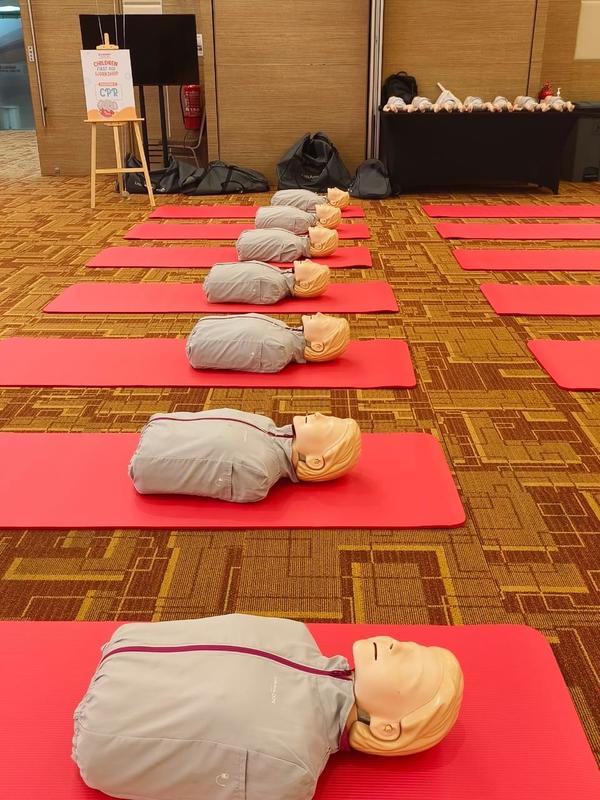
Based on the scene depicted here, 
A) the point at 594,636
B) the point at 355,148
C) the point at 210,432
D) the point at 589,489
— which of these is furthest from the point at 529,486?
the point at 355,148

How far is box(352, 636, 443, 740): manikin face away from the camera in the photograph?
127 cm

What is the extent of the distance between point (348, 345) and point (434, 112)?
4.06 metres

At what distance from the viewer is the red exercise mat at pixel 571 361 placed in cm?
285

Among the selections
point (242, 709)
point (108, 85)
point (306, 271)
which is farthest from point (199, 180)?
point (242, 709)

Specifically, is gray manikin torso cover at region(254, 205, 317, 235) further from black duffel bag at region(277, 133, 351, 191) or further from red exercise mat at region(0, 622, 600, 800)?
red exercise mat at region(0, 622, 600, 800)

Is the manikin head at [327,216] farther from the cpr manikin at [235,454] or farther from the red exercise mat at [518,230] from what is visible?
the cpr manikin at [235,454]

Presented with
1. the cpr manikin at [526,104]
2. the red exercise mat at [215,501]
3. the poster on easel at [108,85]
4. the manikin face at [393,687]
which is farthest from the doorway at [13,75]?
the manikin face at [393,687]

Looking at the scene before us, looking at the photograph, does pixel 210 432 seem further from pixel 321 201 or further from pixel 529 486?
pixel 321 201

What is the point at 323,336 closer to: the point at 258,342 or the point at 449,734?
the point at 258,342

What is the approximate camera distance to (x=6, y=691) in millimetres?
1422

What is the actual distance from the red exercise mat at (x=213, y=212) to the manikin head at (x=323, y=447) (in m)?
4.08

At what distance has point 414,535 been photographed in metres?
1.96

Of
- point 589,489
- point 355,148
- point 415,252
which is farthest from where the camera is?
point 355,148

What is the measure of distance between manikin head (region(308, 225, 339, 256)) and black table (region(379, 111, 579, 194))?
8.09 feet
